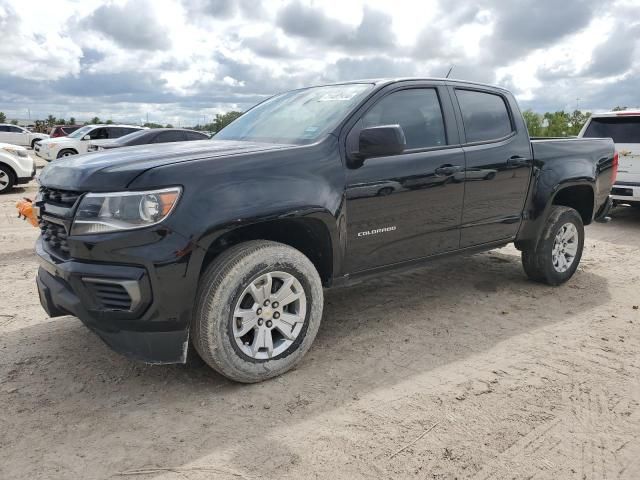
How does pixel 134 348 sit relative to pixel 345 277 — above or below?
below

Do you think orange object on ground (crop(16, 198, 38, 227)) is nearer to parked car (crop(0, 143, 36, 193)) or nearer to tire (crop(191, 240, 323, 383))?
tire (crop(191, 240, 323, 383))

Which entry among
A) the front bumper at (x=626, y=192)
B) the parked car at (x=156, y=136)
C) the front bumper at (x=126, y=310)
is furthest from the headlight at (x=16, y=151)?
the front bumper at (x=626, y=192)

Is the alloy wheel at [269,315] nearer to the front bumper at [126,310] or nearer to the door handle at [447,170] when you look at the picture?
the front bumper at [126,310]

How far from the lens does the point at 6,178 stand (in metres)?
11.3

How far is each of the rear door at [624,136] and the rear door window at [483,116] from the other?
4.92 metres

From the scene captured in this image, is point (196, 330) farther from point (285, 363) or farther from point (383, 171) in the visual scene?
point (383, 171)

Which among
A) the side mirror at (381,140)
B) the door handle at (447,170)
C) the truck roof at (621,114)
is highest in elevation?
the truck roof at (621,114)

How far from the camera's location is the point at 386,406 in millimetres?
2979

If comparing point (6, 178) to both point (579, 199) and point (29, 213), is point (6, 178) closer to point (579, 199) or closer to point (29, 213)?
point (29, 213)

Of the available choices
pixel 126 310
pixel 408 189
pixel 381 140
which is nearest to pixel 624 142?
pixel 408 189

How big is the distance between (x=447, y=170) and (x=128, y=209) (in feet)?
7.65

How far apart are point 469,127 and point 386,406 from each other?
2.42 m

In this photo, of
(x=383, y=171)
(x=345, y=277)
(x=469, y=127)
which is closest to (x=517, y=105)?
(x=469, y=127)

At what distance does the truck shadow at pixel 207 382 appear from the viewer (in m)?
2.61
